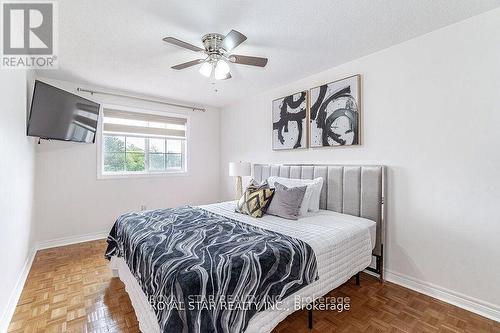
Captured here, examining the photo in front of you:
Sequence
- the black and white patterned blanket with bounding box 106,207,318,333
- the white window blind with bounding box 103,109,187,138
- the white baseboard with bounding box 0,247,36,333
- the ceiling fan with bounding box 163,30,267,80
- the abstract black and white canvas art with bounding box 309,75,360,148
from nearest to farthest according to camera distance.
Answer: the black and white patterned blanket with bounding box 106,207,318,333
the white baseboard with bounding box 0,247,36,333
the ceiling fan with bounding box 163,30,267,80
the abstract black and white canvas art with bounding box 309,75,360,148
the white window blind with bounding box 103,109,187,138

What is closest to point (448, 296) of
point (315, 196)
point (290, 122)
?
point (315, 196)

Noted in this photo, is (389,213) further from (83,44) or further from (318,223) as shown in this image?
(83,44)

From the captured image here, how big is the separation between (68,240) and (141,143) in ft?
6.08

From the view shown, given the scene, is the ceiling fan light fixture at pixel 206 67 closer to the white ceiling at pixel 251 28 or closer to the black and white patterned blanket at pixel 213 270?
the white ceiling at pixel 251 28

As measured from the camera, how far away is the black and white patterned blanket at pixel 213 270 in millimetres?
1219

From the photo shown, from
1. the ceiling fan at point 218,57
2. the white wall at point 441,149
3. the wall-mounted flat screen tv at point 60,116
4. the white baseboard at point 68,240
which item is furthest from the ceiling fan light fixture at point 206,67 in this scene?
the white baseboard at point 68,240

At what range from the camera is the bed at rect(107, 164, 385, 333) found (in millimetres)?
1618

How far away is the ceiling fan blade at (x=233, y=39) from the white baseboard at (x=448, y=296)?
106 inches

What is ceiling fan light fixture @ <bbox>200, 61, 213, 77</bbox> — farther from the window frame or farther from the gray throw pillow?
the window frame

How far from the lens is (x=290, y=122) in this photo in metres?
3.47

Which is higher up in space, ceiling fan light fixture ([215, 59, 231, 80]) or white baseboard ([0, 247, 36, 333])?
ceiling fan light fixture ([215, 59, 231, 80])

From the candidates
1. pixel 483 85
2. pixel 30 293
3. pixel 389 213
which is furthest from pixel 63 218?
pixel 483 85

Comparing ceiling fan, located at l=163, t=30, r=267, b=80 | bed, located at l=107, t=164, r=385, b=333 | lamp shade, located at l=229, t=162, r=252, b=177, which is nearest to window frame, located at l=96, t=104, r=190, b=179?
lamp shade, located at l=229, t=162, r=252, b=177

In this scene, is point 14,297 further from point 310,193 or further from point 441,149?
point 441,149
